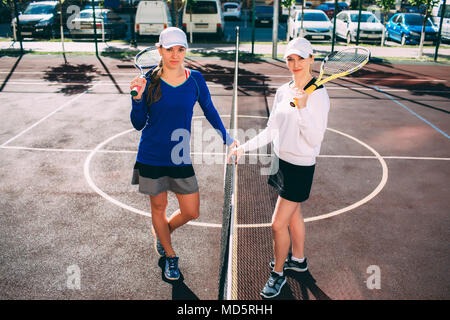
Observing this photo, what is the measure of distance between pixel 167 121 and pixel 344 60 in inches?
104

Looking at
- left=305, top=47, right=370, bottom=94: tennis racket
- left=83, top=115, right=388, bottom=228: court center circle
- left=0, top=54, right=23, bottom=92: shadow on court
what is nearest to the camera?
left=305, top=47, right=370, bottom=94: tennis racket

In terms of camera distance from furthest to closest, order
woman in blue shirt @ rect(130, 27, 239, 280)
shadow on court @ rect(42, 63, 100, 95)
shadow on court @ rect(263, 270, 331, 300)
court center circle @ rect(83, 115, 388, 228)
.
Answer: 1. shadow on court @ rect(42, 63, 100, 95)
2. court center circle @ rect(83, 115, 388, 228)
3. shadow on court @ rect(263, 270, 331, 300)
4. woman in blue shirt @ rect(130, 27, 239, 280)

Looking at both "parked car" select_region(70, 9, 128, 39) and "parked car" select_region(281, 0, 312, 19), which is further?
"parked car" select_region(281, 0, 312, 19)

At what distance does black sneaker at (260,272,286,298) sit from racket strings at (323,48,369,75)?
2393mm

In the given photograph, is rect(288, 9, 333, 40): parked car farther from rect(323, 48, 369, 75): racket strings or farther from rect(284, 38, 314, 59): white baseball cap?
rect(284, 38, 314, 59): white baseball cap

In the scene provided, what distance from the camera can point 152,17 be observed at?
73.2 feet

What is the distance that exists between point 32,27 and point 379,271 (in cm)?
2554

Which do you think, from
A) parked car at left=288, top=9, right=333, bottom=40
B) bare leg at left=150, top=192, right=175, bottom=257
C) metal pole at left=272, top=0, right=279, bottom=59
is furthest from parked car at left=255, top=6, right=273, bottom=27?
bare leg at left=150, top=192, right=175, bottom=257

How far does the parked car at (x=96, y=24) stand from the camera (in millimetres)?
23719

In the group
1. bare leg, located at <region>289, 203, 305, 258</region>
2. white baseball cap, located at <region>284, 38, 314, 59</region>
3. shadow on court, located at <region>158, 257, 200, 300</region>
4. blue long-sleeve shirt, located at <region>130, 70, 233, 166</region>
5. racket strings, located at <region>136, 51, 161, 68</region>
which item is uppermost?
white baseball cap, located at <region>284, 38, 314, 59</region>

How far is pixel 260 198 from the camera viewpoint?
22.1 feet

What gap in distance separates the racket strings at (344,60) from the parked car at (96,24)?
2077 centimetres

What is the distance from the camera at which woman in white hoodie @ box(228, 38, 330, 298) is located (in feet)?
12.2
